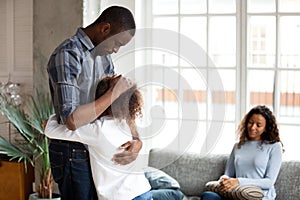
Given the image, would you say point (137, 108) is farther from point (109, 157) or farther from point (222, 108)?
point (222, 108)

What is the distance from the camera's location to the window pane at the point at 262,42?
14.3ft

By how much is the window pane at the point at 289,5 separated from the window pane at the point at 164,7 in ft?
3.01

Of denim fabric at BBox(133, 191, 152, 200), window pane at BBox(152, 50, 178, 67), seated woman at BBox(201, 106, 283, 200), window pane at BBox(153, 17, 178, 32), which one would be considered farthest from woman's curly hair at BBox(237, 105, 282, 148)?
denim fabric at BBox(133, 191, 152, 200)

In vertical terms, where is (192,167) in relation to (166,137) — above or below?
below

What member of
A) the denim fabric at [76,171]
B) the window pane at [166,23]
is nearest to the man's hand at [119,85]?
the denim fabric at [76,171]

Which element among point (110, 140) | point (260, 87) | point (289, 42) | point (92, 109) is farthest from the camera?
point (260, 87)

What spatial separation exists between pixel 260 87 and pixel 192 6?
3.01 feet

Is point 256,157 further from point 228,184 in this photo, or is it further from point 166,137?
point 166,137

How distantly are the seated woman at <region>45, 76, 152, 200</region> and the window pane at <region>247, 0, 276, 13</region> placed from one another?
2.47 metres

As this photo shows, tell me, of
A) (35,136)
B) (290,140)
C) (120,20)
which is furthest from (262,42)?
(120,20)

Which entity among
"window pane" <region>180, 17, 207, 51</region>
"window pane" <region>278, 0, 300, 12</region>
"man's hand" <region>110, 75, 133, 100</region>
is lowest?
"man's hand" <region>110, 75, 133, 100</region>

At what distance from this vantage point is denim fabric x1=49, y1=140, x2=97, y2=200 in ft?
6.95

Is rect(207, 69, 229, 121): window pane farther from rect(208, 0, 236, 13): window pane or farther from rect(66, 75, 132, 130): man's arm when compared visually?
rect(66, 75, 132, 130): man's arm

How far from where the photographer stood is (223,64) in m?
4.54
